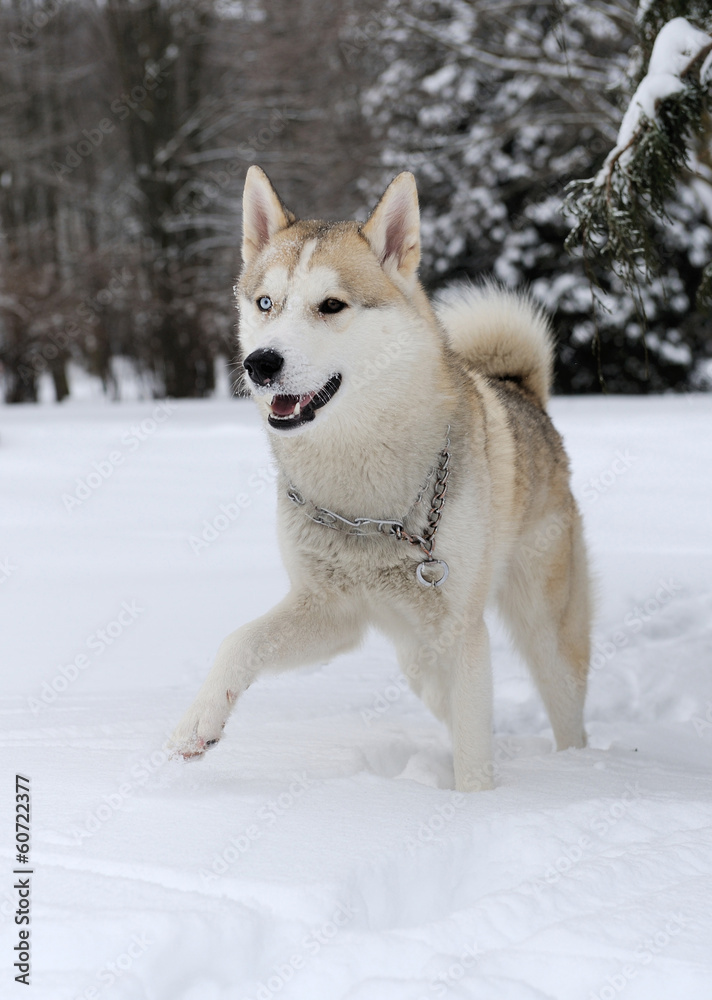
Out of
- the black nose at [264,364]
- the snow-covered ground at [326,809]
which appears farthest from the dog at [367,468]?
the snow-covered ground at [326,809]

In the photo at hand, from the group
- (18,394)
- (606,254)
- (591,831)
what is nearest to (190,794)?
(591,831)

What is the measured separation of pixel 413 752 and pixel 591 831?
1054mm

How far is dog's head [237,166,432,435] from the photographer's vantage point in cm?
231

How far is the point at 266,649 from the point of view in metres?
2.42

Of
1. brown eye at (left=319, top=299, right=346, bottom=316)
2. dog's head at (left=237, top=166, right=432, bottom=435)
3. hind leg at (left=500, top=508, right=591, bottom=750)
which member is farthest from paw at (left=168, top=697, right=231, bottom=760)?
hind leg at (left=500, top=508, right=591, bottom=750)

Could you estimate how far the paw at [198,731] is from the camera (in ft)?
7.27

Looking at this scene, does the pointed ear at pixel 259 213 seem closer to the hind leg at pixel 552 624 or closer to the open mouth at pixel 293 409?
the open mouth at pixel 293 409

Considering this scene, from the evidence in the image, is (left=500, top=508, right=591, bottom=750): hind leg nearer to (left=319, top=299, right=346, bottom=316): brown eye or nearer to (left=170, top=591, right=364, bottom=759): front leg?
(left=170, top=591, right=364, bottom=759): front leg

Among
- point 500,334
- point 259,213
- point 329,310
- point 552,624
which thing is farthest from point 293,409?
point 500,334

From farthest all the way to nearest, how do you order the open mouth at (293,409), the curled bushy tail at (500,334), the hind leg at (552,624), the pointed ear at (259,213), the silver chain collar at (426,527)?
the curled bushy tail at (500,334)
the hind leg at (552,624)
the pointed ear at (259,213)
the silver chain collar at (426,527)
the open mouth at (293,409)

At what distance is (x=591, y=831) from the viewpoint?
75.9 inches

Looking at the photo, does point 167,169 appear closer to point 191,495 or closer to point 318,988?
point 191,495

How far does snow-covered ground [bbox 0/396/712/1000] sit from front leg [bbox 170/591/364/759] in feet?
0.42

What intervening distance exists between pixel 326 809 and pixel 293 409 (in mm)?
990
